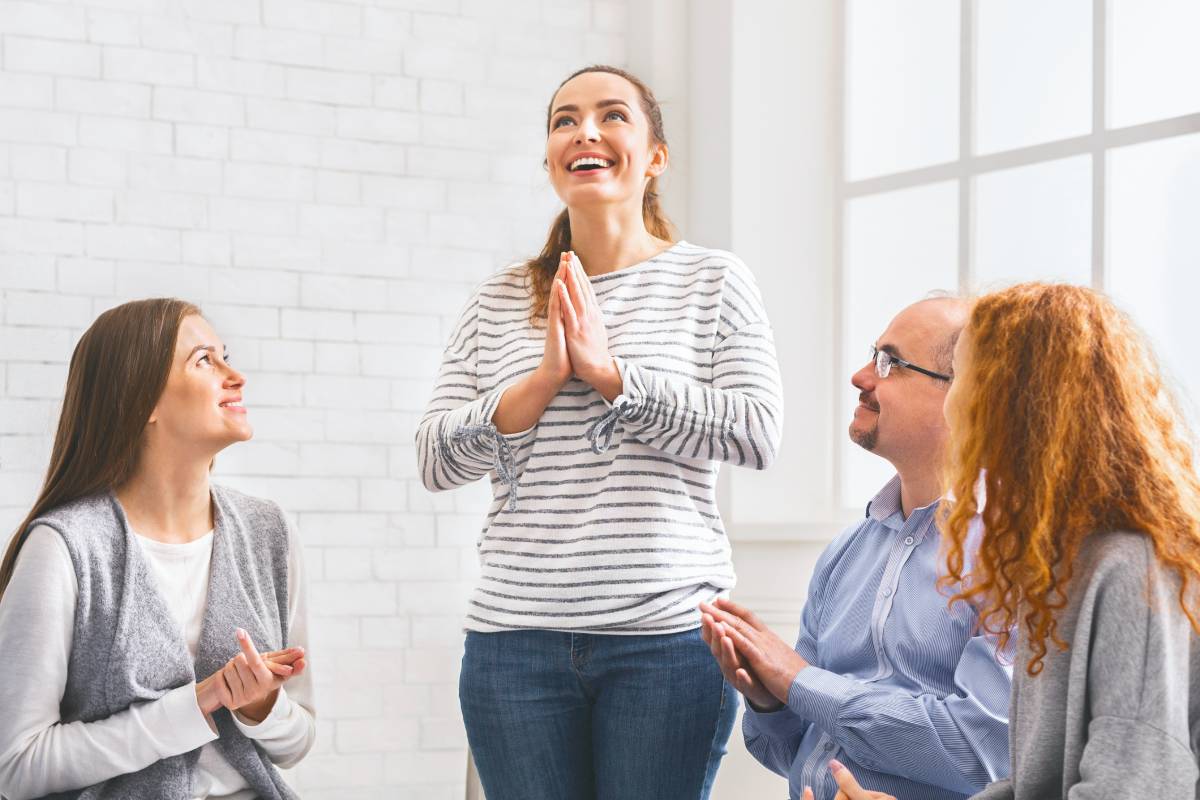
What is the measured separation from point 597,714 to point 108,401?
0.90m

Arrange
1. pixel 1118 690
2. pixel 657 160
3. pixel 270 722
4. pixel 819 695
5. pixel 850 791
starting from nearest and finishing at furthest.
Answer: pixel 1118 690
pixel 850 791
pixel 819 695
pixel 270 722
pixel 657 160

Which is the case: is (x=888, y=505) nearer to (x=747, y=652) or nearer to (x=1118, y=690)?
(x=747, y=652)

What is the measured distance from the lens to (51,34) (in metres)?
3.33

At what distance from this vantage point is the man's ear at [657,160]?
2.15 m

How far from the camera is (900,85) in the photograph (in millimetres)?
3598

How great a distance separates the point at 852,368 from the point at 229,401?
6.47 ft

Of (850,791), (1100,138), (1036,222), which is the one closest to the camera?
(850,791)

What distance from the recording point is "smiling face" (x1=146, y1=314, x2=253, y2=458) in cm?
211

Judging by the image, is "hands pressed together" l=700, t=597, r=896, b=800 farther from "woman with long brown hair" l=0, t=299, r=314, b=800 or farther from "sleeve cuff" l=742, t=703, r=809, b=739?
"woman with long brown hair" l=0, t=299, r=314, b=800

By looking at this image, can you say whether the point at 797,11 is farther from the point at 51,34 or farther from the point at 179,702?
the point at 179,702

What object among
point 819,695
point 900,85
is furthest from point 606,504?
point 900,85

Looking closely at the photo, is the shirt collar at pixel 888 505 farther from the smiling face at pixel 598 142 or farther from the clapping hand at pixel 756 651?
the smiling face at pixel 598 142

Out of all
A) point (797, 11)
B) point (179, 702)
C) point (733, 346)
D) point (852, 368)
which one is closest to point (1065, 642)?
point (733, 346)

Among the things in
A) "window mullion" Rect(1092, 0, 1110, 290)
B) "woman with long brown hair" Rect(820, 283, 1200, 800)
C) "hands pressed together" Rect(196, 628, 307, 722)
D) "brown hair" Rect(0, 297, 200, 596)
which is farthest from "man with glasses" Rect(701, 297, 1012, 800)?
"window mullion" Rect(1092, 0, 1110, 290)
